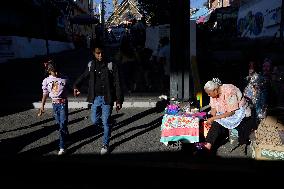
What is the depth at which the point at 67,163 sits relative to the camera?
549 cm

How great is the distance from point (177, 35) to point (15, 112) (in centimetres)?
483

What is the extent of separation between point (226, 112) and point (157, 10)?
2562cm

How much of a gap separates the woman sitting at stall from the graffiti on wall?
1640cm

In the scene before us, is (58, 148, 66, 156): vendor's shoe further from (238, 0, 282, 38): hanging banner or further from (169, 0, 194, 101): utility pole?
(238, 0, 282, 38): hanging banner

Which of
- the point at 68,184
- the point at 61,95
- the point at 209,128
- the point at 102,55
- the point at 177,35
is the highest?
the point at 177,35

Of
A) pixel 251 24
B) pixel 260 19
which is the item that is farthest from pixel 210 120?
pixel 251 24

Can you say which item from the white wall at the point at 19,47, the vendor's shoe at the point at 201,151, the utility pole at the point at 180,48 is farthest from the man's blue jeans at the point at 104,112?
the white wall at the point at 19,47

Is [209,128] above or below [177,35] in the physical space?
below

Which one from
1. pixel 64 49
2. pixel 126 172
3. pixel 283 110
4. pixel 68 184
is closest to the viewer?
pixel 68 184

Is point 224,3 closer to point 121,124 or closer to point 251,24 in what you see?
point 251,24

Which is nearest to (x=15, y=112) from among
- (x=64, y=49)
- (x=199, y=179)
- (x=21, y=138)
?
(x=21, y=138)

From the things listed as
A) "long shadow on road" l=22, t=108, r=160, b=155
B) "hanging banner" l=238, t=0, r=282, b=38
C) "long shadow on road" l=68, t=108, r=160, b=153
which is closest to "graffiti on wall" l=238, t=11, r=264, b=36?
"hanging banner" l=238, t=0, r=282, b=38

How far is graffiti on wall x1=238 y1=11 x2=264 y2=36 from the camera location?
21.2 meters

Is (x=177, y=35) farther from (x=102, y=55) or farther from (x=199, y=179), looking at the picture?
(x=199, y=179)
